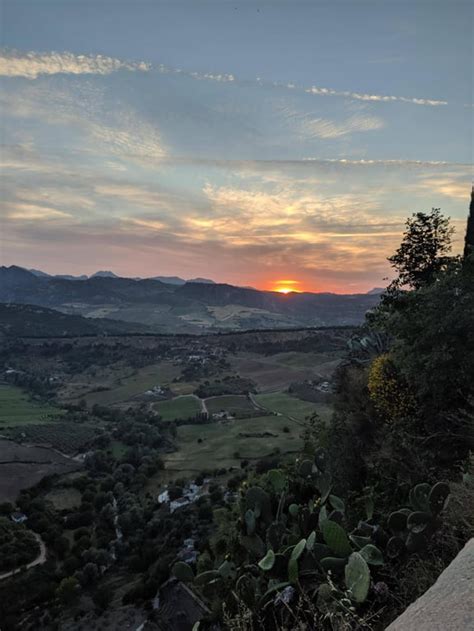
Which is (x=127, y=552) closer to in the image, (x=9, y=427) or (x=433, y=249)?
(x=433, y=249)

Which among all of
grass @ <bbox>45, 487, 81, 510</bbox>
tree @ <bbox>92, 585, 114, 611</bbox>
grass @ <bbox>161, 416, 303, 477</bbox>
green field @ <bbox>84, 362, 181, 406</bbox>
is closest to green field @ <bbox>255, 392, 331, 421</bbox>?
grass @ <bbox>161, 416, 303, 477</bbox>

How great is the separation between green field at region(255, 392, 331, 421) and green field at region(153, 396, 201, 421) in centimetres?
1289

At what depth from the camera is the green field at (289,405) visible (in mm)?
67775

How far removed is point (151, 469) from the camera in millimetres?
51938

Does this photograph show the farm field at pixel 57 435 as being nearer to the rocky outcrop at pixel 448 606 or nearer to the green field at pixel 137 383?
the green field at pixel 137 383

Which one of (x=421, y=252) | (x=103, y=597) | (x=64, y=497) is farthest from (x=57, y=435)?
(x=421, y=252)

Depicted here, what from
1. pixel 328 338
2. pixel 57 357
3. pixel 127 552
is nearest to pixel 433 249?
pixel 127 552

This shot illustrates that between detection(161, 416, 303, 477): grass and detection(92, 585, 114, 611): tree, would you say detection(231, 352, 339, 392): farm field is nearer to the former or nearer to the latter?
detection(161, 416, 303, 477): grass

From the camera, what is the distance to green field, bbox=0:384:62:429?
7571cm

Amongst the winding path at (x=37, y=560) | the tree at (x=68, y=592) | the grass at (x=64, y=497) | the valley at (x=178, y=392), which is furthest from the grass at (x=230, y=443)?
the tree at (x=68, y=592)

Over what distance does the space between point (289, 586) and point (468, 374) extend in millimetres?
6906

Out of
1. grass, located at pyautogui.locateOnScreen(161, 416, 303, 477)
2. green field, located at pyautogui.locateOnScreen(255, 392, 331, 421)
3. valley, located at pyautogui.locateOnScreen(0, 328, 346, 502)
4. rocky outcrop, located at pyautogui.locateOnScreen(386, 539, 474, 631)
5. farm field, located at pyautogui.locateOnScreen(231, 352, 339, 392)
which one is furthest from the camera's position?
farm field, located at pyautogui.locateOnScreen(231, 352, 339, 392)

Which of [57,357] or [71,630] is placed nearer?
[71,630]

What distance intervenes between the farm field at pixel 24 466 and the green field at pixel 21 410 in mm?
12196
